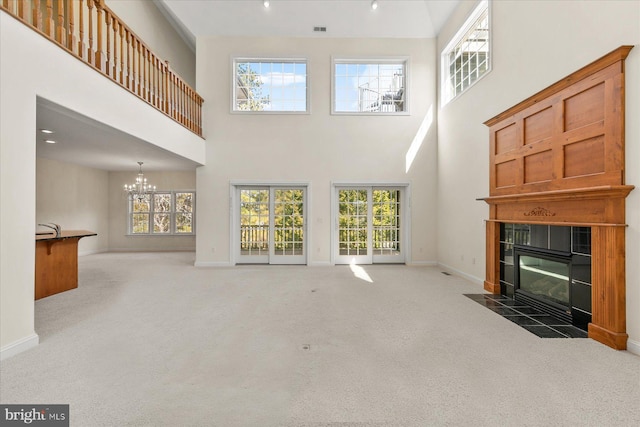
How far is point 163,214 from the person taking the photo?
9.86 meters

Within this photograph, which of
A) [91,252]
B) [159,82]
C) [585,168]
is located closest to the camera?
[585,168]

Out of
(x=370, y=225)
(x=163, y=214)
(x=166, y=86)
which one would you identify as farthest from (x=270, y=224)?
(x=163, y=214)

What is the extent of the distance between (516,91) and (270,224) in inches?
209

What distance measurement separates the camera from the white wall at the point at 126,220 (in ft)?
32.0

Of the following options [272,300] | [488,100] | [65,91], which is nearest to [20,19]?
[65,91]

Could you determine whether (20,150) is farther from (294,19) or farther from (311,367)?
(294,19)

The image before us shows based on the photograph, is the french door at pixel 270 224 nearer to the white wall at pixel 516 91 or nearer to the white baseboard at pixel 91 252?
the white wall at pixel 516 91

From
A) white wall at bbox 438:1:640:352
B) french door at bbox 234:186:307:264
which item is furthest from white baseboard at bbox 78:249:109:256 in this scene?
white wall at bbox 438:1:640:352

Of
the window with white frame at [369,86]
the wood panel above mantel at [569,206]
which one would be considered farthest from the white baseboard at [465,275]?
the window with white frame at [369,86]

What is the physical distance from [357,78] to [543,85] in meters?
4.22

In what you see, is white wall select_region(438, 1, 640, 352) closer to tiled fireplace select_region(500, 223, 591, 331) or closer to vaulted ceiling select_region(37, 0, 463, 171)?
tiled fireplace select_region(500, 223, 591, 331)

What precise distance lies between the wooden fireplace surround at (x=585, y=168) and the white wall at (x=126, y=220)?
9.29 metres

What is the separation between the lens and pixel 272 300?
409cm

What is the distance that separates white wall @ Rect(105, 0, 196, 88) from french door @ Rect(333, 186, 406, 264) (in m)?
5.77
